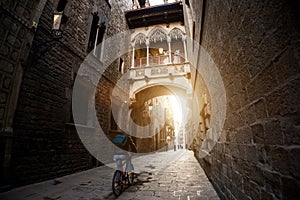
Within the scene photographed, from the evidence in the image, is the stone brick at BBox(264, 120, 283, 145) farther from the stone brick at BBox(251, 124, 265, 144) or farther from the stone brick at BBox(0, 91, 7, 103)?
the stone brick at BBox(0, 91, 7, 103)

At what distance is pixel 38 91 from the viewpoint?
168 inches

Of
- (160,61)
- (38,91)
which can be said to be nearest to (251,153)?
(38,91)

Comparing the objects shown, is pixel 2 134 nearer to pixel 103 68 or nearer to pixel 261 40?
pixel 261 40

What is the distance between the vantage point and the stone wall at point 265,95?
0.81m

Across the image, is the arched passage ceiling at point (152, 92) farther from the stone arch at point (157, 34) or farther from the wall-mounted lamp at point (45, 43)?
the wall-mounted lamp at point (45, 43)

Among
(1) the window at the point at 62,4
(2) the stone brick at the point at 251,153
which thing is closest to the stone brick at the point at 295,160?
(2) the stone brick at the point at 251,153

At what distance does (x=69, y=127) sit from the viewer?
205 inches

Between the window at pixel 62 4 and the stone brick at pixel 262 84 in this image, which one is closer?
the stone brick at pixel 262 84

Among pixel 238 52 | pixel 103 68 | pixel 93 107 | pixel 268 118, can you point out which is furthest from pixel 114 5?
pixel 268 118

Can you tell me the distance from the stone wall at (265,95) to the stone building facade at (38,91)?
4431 mm

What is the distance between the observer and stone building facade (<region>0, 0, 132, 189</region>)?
3389 mm

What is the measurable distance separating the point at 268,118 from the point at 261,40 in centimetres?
55

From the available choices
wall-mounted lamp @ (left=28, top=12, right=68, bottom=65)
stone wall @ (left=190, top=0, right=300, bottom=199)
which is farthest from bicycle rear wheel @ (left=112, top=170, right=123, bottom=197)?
wall-mounted lamp @ (left=28, top=12, right=68, bottom=65)

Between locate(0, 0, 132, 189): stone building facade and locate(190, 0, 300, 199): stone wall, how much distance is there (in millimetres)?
4431
